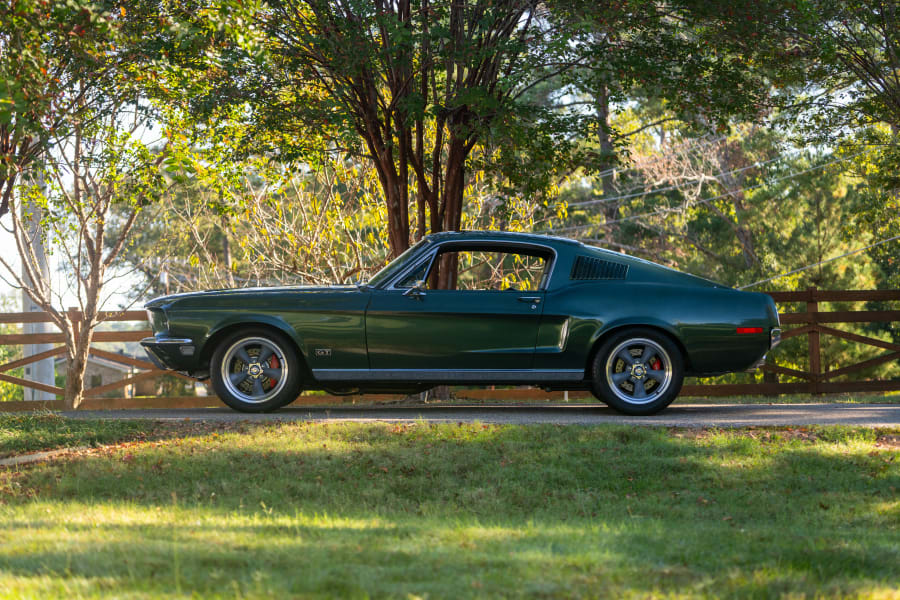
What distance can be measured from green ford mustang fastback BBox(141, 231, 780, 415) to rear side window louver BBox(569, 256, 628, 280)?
0.13 m

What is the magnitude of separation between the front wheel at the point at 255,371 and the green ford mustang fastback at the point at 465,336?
0.01 m

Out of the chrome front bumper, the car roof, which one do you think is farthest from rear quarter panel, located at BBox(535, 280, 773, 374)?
the chrome front bumper

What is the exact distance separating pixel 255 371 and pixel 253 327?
1.46 ft

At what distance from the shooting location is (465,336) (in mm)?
8930

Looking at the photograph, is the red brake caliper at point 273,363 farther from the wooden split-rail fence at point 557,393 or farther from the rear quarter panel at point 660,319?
the wooden split-rail fence at point 557,393

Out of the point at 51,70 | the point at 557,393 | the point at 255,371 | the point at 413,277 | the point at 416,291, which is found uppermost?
the point at 51,70

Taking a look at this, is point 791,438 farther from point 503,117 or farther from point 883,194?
point 883,194

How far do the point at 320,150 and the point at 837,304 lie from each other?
12.5 metres

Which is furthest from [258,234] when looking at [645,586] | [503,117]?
[645,586]

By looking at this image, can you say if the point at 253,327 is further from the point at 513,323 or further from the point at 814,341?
the point at 814,341

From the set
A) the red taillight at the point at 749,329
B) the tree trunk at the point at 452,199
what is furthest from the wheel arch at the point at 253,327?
the red taillight at the point at 749,329

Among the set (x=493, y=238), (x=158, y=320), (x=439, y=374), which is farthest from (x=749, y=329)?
(x=158, y=320)

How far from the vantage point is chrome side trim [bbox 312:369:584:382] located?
8.96 m

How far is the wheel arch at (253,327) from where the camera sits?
8.91 meters
